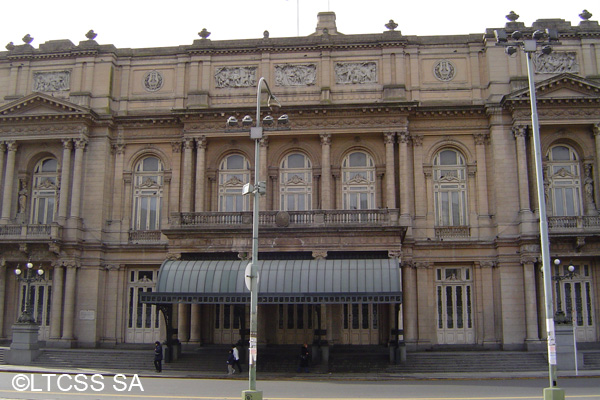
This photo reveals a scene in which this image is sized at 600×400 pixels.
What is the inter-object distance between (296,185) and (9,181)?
18983mm

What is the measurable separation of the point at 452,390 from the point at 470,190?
61.3 feet

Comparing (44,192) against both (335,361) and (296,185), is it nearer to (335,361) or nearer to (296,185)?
(296,185)

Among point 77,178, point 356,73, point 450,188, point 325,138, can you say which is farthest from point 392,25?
point 77,178

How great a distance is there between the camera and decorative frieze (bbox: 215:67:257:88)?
A: 41688mm

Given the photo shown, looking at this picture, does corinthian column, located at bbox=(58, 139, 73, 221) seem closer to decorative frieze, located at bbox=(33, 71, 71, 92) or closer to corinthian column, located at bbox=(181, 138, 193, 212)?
decorative frieze, located at bbox=(33, 71, 71, 92)

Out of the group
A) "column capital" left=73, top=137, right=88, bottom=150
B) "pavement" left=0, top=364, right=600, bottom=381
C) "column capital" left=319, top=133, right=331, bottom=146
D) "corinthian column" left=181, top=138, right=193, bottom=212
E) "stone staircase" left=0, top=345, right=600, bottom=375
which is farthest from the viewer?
"column capital" left=73, top=137, right=88, bottom=150

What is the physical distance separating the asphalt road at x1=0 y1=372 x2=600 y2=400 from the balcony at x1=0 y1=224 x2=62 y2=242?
36.5 feet

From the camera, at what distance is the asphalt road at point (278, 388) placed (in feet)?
71.0

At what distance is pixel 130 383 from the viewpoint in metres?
26.5

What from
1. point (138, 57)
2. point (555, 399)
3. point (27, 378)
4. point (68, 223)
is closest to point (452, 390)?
point (555, 399)

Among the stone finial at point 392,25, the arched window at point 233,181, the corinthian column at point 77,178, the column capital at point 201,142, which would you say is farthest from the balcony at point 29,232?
the stone finial at point 392,25

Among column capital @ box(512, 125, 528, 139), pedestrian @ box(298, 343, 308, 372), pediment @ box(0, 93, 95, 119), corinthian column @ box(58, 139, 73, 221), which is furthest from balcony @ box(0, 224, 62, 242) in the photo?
column capital @ box(512, 125, 528, 139)

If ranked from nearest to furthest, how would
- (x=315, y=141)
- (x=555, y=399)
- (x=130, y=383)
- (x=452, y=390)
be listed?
(x=555, y=399) < (x=452, y=390) < (x=130, y=383) < (x=315, y=141)

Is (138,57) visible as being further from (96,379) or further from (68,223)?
(96,379)
